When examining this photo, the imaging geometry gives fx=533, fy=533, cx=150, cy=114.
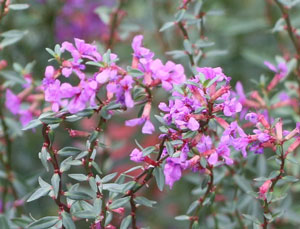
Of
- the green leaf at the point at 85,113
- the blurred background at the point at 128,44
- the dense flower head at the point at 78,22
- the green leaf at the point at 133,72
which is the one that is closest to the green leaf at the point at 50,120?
the green leaf at the point at 85,113

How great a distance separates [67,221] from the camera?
Result: 0.85 m

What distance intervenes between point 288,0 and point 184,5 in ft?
0.78

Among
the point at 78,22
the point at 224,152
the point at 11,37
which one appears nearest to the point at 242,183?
the point at 224,152

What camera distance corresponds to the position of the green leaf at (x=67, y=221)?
84cm

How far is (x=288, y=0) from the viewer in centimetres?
116

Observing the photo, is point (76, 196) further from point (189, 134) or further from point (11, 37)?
point (11, 37)

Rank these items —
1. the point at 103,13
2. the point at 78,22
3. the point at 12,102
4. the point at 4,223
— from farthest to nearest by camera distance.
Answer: the point at 78,22, the point at 103,13, the point at 12,102, the point at 4,223

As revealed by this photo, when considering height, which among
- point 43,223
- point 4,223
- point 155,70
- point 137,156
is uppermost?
point 155,70

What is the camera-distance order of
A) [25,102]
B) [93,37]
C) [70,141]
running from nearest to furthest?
[25,102]
[70,141]
[93,37]

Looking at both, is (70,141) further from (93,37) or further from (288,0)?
(288,0)

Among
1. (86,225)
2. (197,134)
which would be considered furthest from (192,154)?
(86,225)

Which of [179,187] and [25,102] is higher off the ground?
[25,102]

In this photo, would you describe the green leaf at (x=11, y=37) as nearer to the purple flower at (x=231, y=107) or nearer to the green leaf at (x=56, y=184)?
the green leaf at (x=56, y=184)

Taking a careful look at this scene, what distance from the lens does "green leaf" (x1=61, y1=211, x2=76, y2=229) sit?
844 millimetres
